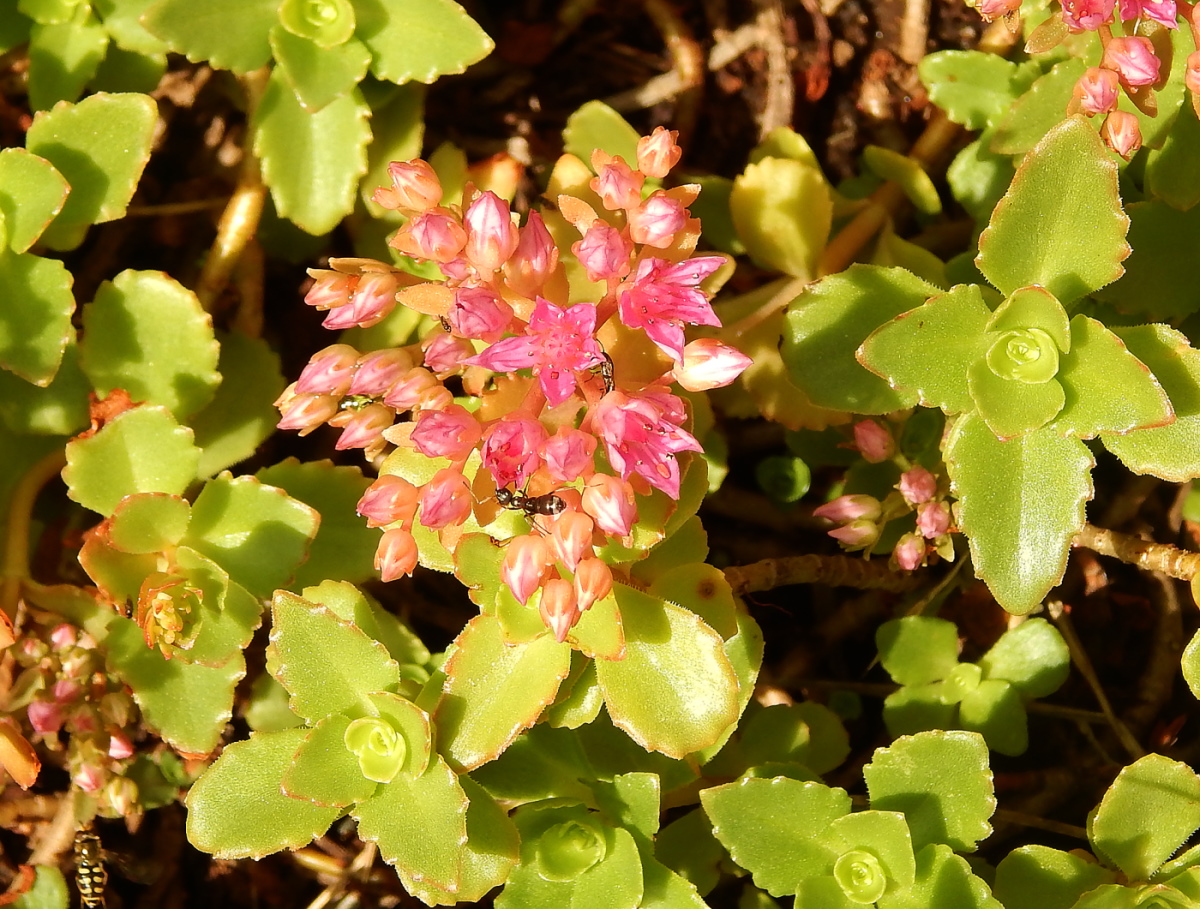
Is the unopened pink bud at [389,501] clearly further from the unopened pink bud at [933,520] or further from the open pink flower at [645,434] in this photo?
the unopened pink bud at [933,520]

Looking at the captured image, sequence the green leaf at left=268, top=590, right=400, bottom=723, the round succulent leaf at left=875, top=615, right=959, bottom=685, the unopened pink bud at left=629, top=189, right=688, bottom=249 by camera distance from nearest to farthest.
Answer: the unopened pink bud at left=629, top=189, right=688, bottom=249, the green leaf at left=268, top=590, right=400, bottom=723, the round succulent leaf at left=875, top=615, right=959, bottom=685

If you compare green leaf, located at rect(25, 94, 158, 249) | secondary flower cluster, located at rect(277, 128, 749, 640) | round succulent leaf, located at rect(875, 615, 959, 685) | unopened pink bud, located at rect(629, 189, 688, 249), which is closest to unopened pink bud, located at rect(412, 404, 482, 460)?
secondary flower cluster, located at rect(277, 128, 749, 640)

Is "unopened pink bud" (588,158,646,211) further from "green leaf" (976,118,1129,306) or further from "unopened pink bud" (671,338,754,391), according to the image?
"green leaf" (976,118,1129,306)

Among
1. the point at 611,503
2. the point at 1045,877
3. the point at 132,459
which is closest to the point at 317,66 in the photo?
the point at 132,459

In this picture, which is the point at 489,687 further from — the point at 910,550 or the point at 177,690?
the point at 910,550

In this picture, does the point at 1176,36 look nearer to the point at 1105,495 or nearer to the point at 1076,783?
the point at 1105,495

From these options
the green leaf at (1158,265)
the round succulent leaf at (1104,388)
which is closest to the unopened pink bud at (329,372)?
the round succulent leaf at (1104,388)

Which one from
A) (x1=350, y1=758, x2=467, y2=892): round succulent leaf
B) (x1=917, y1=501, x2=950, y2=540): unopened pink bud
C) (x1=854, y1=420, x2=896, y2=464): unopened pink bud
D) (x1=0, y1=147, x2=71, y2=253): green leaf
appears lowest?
(x1=350, y1=758, x2=467, y2=892): round succulent leaf
